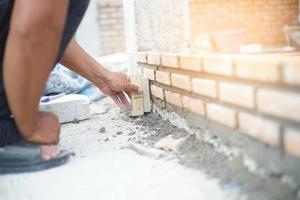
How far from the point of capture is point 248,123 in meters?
1.20

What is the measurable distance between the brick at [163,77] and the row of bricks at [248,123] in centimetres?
16

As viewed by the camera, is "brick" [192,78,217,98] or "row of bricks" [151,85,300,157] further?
"brick" [192,78,217,98]

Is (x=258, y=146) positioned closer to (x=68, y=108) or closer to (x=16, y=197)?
(x=16, y=197)

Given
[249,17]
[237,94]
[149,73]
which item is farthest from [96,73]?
[249,17]

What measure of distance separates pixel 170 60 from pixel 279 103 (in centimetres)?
84

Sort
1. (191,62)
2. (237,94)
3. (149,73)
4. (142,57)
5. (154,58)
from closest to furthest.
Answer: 1. (237,94)
2. (191,62)
3. (154,58)
4. (149,73)
5. (142,57)

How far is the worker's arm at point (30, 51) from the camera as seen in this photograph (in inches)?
48.4

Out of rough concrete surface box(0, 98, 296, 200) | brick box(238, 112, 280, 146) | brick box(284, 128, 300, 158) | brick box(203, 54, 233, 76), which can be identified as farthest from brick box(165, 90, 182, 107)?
brick box(284, 128, 300, 158)

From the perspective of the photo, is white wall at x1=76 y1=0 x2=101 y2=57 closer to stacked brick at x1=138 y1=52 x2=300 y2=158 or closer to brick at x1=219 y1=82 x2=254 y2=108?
stacked brick at x1=138 y1=52 x2=300 y2=158

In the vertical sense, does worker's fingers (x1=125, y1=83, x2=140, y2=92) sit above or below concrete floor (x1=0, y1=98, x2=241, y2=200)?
above

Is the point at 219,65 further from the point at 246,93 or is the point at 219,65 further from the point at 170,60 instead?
the point at 170,60

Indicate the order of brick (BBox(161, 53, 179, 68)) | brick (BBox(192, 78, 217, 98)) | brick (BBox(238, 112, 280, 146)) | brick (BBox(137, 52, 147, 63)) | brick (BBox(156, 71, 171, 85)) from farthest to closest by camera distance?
1. brick (BBox(137, 52, 147, 63))
2. brick (BBox(156, 71, 171, 85))
3. brick (BBox(161, 53, 179, 68))
4. brick (BBox(192, 78, 217, 98))
5. brick (BBox(238, 112, 280, 146))

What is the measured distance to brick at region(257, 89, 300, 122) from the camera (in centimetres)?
98

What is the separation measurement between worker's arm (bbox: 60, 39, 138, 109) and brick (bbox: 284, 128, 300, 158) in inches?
45.4
